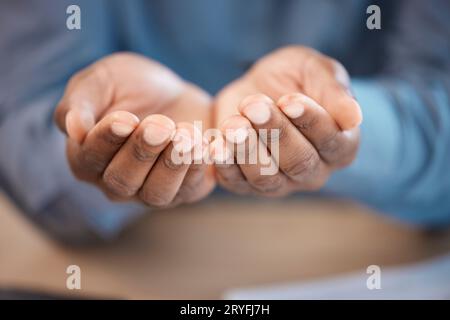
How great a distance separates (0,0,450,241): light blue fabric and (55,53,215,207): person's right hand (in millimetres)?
83

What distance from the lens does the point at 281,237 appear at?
0.43m

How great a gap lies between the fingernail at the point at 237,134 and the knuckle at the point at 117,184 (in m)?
0.06

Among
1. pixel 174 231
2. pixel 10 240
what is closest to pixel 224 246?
pixel 174 231

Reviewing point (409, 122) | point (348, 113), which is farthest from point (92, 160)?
point (409, 122)

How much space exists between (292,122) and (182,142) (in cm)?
5

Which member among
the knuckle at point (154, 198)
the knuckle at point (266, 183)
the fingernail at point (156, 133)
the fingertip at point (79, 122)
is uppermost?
the fingertip at point (79, 122)

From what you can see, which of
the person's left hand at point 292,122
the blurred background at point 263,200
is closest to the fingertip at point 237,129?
the person's left hand at point 292,122

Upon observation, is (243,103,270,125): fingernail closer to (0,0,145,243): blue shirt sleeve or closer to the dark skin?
the dark skin

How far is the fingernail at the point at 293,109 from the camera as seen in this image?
216 millimetres

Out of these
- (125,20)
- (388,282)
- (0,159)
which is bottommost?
(388,282)

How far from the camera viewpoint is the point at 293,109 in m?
0.22

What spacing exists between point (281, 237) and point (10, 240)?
23 cm

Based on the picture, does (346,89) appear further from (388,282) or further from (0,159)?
(0,159)

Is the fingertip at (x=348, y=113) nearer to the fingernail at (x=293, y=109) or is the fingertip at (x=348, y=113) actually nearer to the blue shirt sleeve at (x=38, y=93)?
the fingernail at (x=293, y=109)
